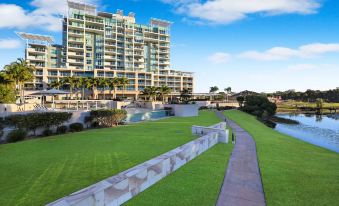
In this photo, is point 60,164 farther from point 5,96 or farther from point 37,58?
point 37,58

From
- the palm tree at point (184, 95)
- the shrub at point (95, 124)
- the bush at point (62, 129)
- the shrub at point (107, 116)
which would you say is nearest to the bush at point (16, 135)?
the bush at point (62, 129)

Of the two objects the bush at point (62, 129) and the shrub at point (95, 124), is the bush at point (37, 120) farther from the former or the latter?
the shrub at point (95, 124)

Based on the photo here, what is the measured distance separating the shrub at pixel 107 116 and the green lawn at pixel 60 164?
853cm

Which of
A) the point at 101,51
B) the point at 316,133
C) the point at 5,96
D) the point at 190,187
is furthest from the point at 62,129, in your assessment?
the point at 101,51

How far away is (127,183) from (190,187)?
243 centimetres

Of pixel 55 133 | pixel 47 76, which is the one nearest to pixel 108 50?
pixel 47 76

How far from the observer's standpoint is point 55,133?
Answer: 22.2m

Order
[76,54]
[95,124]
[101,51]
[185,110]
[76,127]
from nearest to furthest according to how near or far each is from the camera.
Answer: [76,127], [95,124], [185,110], [76,54], [101,51]

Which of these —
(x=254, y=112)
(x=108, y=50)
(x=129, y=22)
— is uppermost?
(x=129, y=22)

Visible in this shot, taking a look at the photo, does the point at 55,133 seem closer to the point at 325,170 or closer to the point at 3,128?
the point at 3,128

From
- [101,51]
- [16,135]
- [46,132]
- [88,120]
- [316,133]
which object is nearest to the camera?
[16,135]

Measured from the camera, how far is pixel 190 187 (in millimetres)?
8383

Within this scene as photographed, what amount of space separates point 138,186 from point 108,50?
88135 mm

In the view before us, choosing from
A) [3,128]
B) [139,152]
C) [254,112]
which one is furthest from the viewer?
[254,112]
